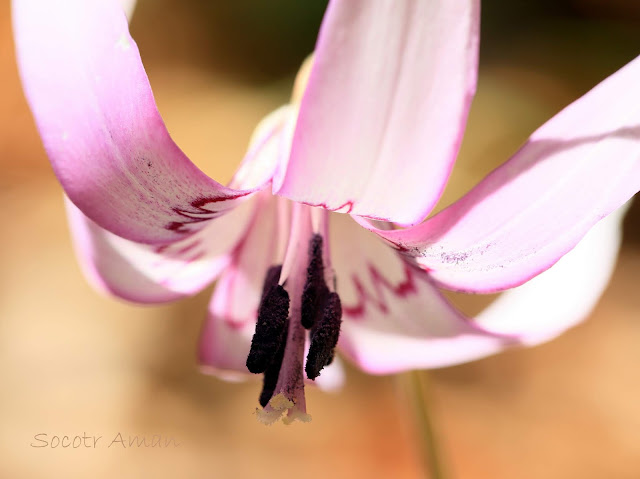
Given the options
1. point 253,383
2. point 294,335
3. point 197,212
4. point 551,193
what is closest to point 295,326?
point 294,335

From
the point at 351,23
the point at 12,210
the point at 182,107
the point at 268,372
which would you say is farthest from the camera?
the point at 182,107

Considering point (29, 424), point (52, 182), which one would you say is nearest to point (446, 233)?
point (29, 424)

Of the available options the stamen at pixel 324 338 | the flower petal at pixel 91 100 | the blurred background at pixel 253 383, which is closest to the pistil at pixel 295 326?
the stamen at pixel 324 338

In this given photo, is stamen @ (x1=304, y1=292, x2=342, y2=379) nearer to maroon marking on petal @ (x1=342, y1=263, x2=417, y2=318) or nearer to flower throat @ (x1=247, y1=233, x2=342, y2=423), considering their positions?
flower throat @ (x1=247, y1=233, x2=342, y2=423)

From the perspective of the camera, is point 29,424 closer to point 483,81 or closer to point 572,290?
point 572,290

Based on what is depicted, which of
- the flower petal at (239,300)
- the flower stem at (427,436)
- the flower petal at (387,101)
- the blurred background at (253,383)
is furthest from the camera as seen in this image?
the blurred background at (253,383)

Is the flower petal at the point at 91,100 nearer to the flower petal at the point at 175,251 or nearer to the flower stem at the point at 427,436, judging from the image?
the flower petal at the point at 175,251
